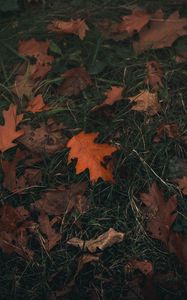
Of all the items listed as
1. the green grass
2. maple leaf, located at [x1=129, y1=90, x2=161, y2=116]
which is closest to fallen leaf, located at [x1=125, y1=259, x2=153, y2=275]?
the green grass

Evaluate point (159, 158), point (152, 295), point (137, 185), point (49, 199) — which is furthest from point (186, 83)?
point (152, 295)

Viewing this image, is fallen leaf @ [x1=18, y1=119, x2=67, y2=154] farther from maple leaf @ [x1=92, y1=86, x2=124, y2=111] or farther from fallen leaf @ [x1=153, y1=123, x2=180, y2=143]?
fallen leaf @ [x1=153, y1=123, x2=180, y2=143]

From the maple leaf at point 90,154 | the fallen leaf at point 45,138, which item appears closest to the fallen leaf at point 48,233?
the maple leaf at point 90,154

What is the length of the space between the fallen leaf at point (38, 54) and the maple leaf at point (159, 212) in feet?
3.38

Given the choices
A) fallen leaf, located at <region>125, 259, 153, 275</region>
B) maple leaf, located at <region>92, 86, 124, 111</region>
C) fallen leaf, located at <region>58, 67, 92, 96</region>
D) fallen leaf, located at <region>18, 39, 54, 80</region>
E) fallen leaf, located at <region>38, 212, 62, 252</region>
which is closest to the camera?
fallen leaf, located at <region>125, 259, 153, 275</region>

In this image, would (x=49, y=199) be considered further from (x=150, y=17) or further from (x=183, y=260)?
(x=150, y=17)

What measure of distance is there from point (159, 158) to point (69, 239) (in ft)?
1.99

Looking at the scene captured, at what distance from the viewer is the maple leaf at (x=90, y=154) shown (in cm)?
193

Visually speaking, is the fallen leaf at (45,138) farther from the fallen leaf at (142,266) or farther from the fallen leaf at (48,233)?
the fallen leaf at (142,266)

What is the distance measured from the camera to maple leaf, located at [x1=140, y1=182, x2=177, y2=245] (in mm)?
1801

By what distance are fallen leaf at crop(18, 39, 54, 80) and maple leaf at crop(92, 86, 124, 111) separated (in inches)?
17.4

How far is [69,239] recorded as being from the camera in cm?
186

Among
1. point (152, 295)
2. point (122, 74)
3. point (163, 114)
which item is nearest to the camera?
point (152, 295)

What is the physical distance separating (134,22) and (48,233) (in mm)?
1450
